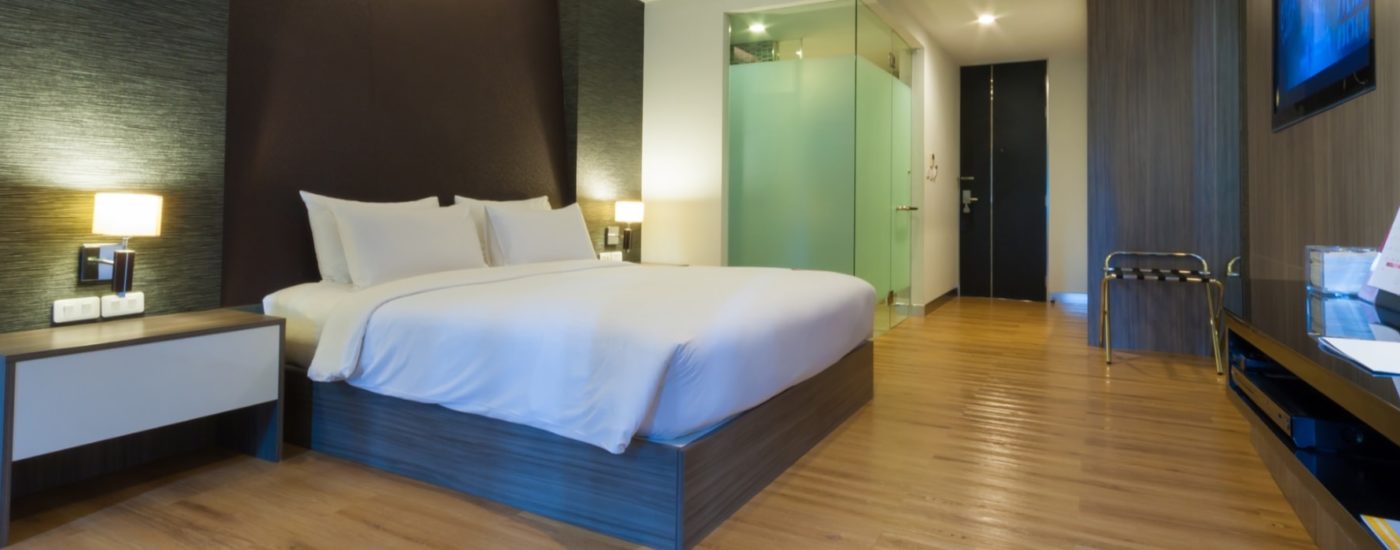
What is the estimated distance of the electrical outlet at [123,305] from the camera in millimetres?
2381

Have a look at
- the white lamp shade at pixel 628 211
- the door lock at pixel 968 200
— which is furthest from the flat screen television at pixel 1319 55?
the door lock at pixel 968 200

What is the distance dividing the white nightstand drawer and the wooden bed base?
24 cm

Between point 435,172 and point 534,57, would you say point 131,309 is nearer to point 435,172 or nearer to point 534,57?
point 435,172

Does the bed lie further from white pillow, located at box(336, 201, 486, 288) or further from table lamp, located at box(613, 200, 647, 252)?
table lamp, located at box(613, 200, 647, 252)

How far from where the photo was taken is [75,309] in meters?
2.31

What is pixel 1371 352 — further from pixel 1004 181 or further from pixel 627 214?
pixel 1004 181

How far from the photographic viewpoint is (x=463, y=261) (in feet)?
10.6

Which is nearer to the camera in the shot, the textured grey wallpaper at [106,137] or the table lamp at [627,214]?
the textured grey wallpaper at [106,137]

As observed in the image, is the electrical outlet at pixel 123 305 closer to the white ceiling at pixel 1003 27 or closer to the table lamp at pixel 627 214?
the table lamp at pixel 627 214

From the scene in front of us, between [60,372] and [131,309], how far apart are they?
1.88 feet

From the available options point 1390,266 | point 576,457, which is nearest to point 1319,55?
point 1390,266

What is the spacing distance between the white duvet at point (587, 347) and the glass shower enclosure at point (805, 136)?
1.99m

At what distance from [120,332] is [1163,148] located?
197 inches

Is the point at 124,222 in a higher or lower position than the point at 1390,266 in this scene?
higher
